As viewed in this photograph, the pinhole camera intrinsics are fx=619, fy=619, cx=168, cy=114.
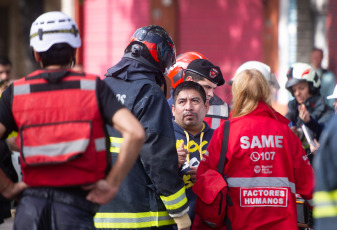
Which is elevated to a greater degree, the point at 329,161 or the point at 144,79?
the point at 144,79

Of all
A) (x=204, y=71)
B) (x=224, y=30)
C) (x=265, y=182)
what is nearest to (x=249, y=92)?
(x=265, y=182)

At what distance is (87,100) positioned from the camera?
10.8 feet

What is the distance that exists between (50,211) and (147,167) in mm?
994

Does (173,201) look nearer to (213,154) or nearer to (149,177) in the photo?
(149,177)

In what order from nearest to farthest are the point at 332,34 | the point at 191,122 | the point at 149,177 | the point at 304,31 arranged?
the point at 149,177 < the point at 191,122 < the point at 332,34 < the point at 304,31

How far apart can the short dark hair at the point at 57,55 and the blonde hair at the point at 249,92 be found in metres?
1.50

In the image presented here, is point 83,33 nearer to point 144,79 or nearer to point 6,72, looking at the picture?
point 6,72

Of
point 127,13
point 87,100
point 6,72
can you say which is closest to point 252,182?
point 87,100

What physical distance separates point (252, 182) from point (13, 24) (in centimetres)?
1357

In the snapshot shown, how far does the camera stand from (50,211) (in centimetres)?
329

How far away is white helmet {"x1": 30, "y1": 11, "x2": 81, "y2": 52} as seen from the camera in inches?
134

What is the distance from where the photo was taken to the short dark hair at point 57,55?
3.42m

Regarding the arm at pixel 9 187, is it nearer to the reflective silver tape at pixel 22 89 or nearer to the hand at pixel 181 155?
the reflective silver tape at pixel 22 89

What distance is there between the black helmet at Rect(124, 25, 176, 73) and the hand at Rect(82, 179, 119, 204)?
1.33 meters
